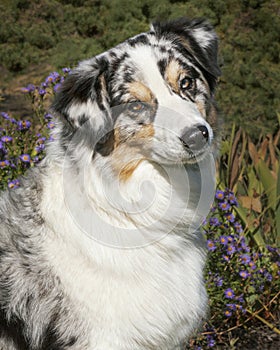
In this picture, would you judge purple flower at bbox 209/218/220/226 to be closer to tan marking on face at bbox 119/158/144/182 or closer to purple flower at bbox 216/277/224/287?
purple flower at bbox 216/277/224/287

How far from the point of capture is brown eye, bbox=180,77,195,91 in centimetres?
329

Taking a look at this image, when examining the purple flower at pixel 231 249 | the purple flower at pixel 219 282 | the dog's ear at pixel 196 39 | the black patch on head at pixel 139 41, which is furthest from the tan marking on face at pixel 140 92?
the purple flower at pixel 219 282

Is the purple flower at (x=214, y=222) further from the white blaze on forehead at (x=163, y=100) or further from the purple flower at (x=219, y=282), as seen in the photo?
the white blaze on forehead at (x=163, y=100)

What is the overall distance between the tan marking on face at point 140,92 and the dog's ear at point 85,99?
5.9 inches

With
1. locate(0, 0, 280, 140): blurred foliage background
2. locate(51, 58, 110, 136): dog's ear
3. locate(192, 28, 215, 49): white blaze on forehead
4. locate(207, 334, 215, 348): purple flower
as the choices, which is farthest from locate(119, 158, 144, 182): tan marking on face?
locate(0, 0, 280, 140): blurred foliage background

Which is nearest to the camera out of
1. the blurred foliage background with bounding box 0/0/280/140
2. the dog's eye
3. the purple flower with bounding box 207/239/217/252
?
the dog's eye

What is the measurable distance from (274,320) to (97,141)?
231cm

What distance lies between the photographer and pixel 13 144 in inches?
191

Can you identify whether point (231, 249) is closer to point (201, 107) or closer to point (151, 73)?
point (201, 107)

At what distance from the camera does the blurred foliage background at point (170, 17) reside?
712 cm

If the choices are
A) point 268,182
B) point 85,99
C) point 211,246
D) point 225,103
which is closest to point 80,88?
point 85,99

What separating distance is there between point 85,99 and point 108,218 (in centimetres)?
66

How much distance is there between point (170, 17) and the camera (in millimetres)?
7199

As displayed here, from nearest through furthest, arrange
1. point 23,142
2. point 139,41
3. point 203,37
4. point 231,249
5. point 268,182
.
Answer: point 139,41 < point 203,37 < point 231,249 < point 23,142 < point 268,182
